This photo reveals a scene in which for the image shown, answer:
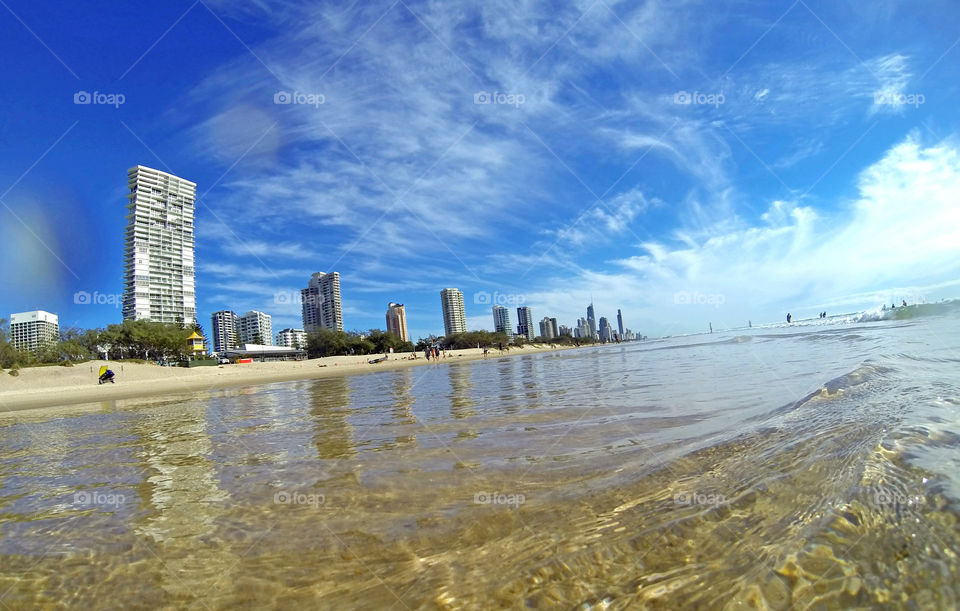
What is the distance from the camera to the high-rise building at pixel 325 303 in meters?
127

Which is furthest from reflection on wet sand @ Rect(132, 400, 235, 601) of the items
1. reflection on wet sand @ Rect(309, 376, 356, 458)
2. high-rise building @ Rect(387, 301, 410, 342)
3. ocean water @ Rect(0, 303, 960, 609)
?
high-rise building @ Rect(387, 301, 410, 342)

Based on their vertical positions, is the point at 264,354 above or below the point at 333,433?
above

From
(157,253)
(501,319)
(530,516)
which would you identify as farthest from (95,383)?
(501,319)

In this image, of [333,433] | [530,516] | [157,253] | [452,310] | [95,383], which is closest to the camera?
[530,516]

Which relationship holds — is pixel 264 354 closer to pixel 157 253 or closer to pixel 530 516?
pixel 157 253

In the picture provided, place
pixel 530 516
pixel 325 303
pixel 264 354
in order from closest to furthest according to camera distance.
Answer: pixel 530 516, pixel 264 354, pixel 325 303

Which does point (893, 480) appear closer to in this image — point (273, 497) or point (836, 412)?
point (836, 412)

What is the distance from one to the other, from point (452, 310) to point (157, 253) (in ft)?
320

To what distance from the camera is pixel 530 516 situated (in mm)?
3428

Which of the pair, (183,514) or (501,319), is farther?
(501,319)

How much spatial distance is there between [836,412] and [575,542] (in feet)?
17.9

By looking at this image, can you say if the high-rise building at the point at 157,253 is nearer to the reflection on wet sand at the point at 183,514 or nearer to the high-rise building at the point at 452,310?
the high-rise building at the point at 452,310

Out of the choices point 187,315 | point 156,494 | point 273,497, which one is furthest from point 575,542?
point 187,315

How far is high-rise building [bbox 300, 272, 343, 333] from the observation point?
127 meters
